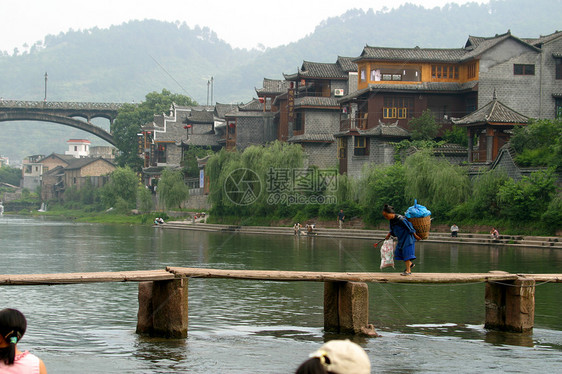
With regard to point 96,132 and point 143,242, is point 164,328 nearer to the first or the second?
point 143,242

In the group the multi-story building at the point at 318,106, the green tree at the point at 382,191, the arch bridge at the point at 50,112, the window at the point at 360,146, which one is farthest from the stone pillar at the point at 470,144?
the arch bridge at the point at 50,112

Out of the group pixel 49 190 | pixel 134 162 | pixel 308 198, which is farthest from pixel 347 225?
pixel 49 190

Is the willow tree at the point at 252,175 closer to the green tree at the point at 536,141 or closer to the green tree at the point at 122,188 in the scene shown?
the green tree at the point at 536,141

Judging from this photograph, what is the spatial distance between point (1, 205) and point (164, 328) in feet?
418

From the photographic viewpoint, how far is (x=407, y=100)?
56.6 m

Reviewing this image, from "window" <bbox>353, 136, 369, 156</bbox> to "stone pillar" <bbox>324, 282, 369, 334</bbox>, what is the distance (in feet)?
137

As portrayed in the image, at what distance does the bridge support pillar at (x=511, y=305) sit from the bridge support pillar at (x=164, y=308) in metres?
6.03

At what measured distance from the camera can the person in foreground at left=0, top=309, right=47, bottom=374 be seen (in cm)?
622

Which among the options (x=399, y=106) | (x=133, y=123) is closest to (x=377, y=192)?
(x=399, y=106)

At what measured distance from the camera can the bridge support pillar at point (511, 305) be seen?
14.3 metres

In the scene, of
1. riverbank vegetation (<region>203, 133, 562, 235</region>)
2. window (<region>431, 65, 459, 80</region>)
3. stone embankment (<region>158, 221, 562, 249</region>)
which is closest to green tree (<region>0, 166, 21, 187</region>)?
stone embankment (<region>158, 221, 562, 249</region>)

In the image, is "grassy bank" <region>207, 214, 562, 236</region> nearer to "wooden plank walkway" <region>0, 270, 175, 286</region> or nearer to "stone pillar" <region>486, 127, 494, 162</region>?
"stone pillar" <region>486, 127, 494, 162</region>

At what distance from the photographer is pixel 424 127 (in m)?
53.9

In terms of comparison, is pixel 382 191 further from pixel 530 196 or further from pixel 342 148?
pixel 530 196
